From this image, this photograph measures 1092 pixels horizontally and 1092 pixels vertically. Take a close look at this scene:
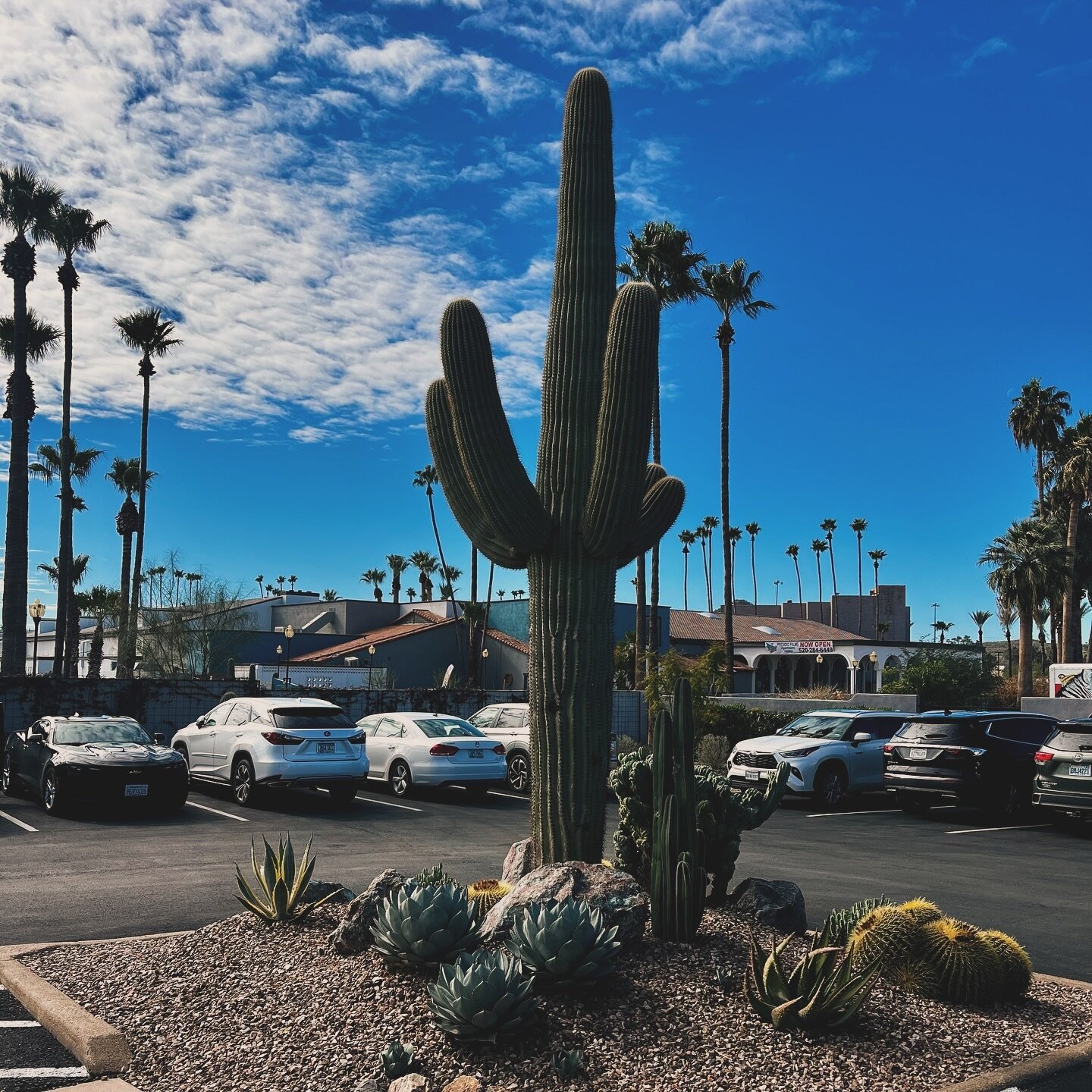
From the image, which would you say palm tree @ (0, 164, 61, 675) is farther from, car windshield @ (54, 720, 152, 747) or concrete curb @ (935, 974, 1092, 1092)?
concrete curb @ (935, 974, 1092, 1092)

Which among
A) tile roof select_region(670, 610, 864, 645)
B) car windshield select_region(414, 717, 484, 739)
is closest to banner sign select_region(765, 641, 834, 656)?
tile roof select_region(670, 610, 864, 645)

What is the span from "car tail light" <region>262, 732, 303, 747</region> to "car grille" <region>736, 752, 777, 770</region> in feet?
26.0

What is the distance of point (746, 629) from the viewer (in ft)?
202

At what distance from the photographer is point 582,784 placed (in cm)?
721

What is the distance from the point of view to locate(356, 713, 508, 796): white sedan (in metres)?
17.1

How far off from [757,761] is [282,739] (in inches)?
324

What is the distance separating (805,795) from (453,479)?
12.3 m

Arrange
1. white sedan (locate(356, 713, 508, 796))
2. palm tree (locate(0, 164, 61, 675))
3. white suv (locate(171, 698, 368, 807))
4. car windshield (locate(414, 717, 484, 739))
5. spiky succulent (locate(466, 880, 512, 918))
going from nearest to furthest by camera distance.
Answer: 1. spiky succulent (locate(466, 880, 512, 918))
2. white suv (locate(171, 698, 368, 807))
3. white sedan (locate(356, 713, 508, 796))
4. car windshield (locate(414, 717, 484, 739))
5. palm tree (locate(0, 164, 61, 675))

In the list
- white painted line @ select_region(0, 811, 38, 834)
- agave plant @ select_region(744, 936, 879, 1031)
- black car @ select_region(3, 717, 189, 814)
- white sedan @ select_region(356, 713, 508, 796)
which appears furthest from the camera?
white sedan @ select_region(356, 713, 508, 796)

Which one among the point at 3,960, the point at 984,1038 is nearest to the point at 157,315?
the point at 3,960

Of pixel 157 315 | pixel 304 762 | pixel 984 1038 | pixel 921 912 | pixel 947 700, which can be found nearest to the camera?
pixel 984 1038

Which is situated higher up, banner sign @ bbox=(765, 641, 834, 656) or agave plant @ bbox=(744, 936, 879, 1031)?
banner sign @ bbox=(765, 641, 834, 656)

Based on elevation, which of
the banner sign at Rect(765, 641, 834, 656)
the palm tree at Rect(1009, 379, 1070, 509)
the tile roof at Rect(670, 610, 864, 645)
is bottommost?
the banner sign at Rect(765, 641, 834, 656)

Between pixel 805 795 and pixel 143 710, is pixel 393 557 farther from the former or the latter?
pixel 805 795
